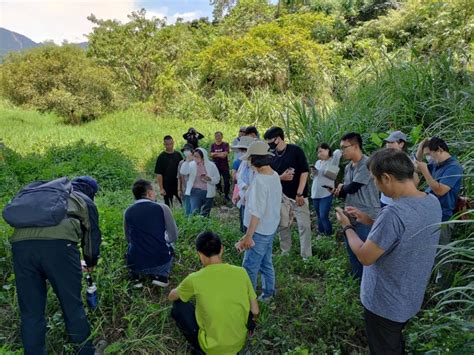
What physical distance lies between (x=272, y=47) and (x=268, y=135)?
1326 cm

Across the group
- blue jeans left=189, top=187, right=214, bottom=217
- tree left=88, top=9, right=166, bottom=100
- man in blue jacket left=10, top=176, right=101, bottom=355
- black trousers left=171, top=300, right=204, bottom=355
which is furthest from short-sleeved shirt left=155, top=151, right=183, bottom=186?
tree left=88, top=9, right=166, bottom=100

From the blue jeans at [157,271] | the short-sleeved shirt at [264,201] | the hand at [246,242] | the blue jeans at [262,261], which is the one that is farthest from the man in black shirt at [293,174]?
the blue jeans at [157,271]

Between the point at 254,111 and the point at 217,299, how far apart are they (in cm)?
1234

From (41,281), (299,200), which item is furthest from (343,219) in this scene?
(41,281)

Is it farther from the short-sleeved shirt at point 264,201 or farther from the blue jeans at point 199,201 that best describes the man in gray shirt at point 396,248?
the blue jeans at point 199,201

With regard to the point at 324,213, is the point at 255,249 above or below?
above

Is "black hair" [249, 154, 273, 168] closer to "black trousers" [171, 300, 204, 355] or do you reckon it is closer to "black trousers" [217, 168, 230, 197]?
"black trousers" [171, 300, 204, 355]

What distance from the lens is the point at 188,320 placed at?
2635mm

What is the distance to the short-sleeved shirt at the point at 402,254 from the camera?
2.02 metres

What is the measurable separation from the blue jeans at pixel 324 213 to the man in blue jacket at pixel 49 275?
3.37 meters

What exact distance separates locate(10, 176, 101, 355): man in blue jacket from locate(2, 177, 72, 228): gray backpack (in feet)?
0.20

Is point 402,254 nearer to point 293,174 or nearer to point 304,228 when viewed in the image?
point 293,174

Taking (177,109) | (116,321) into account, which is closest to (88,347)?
(116,321)

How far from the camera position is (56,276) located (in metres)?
2.58
